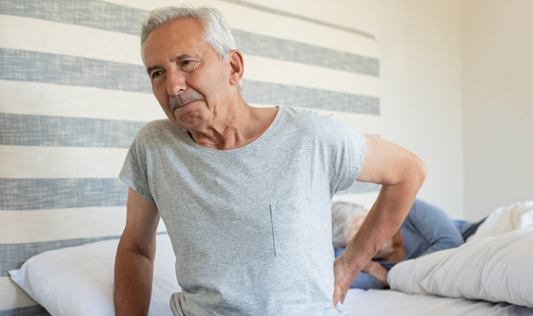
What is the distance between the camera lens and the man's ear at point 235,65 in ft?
4.13

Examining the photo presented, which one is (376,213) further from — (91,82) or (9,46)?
(9,46)

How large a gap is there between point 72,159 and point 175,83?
839 mm

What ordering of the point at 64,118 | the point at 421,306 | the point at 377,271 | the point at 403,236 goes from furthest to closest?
the point at 403,236
the point at 377,271
the point at 64,118
the point at 421,306

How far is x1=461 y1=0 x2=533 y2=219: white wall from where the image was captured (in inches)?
122

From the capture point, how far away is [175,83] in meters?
1.16

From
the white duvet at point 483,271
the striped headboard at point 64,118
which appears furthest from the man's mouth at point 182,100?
the white duvet at point 483,271

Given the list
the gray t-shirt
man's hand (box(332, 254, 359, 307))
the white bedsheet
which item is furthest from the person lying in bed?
the gray t-shirt

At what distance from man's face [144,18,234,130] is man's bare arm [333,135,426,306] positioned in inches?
15.5

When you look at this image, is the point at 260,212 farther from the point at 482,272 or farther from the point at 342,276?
the point at 482,272

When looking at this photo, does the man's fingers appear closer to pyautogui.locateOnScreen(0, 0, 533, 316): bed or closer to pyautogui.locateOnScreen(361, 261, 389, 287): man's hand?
pyautogui.locateOnScreen(0, 0, 533, 316): bed

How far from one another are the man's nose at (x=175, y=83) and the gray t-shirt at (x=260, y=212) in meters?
0.15

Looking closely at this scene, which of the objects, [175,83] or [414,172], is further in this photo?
[414,172]

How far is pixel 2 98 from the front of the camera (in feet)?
5.53

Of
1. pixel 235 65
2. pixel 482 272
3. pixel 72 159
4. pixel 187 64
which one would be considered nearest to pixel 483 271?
pixel 482 272
